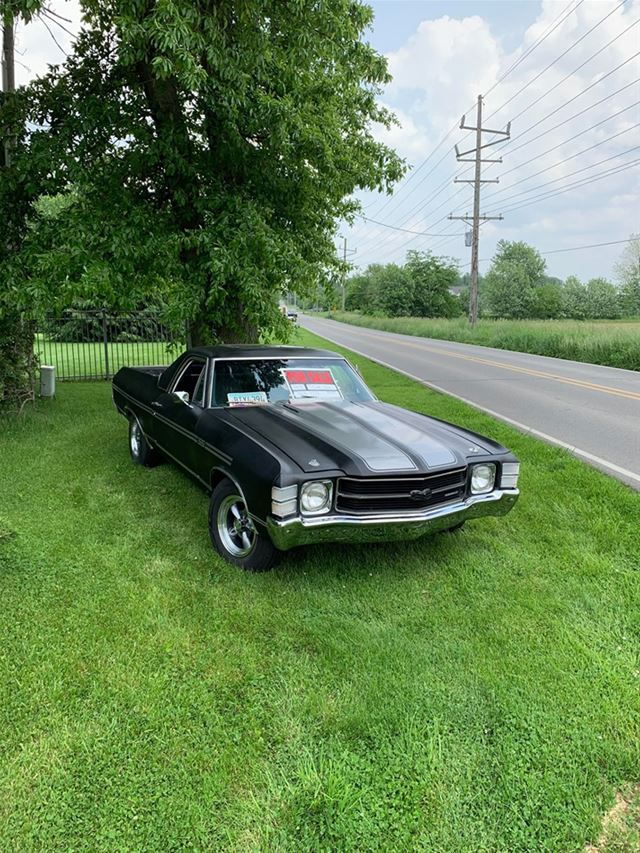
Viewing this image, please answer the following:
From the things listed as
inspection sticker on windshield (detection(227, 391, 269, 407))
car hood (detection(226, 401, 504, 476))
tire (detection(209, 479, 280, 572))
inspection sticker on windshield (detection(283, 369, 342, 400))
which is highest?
inspection sticker on windshield (detection(283, 369, 342, 400))

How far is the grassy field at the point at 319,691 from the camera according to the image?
2.01m

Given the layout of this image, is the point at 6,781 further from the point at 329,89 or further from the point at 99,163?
the point at 329,89

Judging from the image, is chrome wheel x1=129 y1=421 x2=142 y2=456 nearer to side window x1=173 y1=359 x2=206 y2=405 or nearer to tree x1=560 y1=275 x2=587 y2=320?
side window x1=173 y1=359 x2=206 y2=405

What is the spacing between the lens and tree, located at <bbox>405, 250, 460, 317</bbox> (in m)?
74.1

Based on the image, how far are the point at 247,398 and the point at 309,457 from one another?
136cm

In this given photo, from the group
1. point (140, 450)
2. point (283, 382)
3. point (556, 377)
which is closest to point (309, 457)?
point (283, 382)

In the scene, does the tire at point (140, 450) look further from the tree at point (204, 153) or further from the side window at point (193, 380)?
the tree at point (204, 153)

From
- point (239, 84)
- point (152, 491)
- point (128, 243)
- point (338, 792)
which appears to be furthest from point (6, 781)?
point (239, 84)

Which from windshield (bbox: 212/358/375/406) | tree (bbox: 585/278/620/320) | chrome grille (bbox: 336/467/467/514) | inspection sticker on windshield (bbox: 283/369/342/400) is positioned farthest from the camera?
tree (bbox: 585/278/620/320)

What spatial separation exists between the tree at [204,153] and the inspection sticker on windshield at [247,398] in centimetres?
269

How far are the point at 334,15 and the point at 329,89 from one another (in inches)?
46.5

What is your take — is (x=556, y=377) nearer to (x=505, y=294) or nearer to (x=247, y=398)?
(x=247, y=398)

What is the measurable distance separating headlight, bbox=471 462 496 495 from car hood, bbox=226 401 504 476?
10 centimetres

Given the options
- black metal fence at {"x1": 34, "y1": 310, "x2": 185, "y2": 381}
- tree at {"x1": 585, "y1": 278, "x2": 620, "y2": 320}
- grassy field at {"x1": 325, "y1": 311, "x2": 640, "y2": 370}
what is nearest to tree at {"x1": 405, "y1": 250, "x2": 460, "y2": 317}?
tree at {"x1": 585, "y1": 278, "x2": 620, "y2": 320}
